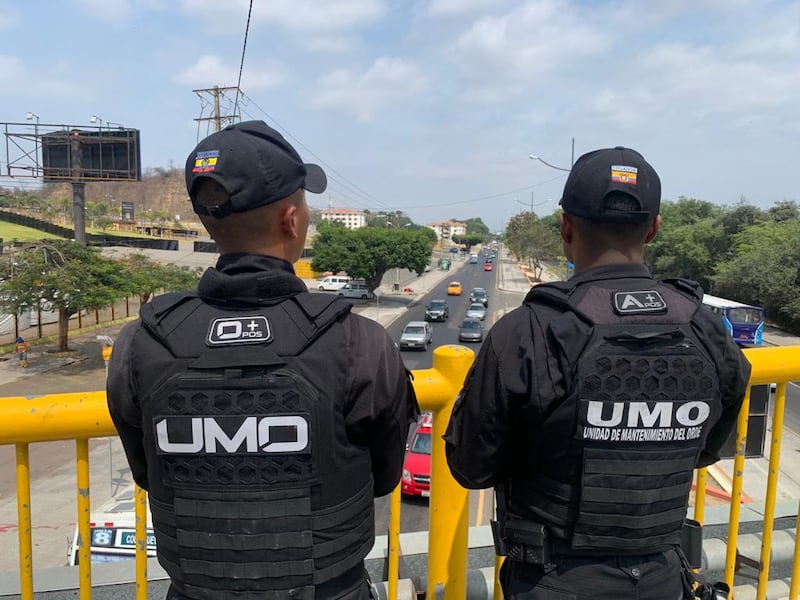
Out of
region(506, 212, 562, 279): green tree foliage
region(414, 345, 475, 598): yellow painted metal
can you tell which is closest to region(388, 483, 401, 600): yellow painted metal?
region(414, 345, 475, 598): yellow painted metal

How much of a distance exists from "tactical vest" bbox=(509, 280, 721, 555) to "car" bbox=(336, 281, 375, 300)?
3807 cm

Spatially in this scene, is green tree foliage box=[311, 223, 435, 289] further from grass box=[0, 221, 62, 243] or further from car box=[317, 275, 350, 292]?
grass box=[0, 221, 62, 243]

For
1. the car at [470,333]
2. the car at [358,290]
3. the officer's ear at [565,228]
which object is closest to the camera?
the officer's ear at [565,228]

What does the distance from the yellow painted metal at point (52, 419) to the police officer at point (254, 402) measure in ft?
0.72

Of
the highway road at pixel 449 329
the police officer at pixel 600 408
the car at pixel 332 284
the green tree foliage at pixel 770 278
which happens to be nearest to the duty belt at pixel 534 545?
the police officer at pixel 600 408

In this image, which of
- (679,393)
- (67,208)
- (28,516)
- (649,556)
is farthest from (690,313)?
(67,208)

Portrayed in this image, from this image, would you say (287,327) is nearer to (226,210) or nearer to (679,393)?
(226,210)

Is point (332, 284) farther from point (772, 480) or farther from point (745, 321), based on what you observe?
point (772, 480)

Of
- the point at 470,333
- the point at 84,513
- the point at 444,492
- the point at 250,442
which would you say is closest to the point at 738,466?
the point at 444,492

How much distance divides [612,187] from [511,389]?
0.63 metres

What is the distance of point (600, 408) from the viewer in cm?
152

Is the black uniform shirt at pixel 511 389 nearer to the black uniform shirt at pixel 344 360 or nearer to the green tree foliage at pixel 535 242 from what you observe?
the black uniform shirt at pixel 344 360

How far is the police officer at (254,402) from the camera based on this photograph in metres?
1.32

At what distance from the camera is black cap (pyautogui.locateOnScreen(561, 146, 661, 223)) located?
64.4 inches
